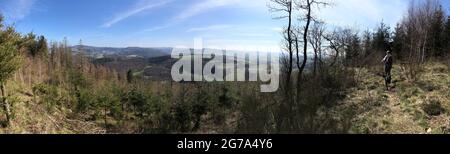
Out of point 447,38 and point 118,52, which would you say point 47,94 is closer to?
A: point 447,38

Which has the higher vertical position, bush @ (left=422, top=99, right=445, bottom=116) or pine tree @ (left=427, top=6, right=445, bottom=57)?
pine tree @ (left=427, top=6, right=445, bottom=57)

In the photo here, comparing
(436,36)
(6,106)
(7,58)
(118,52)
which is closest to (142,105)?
(6,106)

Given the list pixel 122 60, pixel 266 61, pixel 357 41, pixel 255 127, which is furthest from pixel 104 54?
pixel 255 127

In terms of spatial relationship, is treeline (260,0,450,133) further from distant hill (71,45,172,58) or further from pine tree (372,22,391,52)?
distant hill (71,45,172,58)

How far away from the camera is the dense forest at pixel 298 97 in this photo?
1099 centimetres

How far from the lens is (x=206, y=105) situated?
82.9ft

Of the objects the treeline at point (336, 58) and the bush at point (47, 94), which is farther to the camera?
the bush at point (47, 94)

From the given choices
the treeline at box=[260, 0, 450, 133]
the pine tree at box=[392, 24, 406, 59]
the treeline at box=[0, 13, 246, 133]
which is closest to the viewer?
the treeline at box=[260, 0, 450, 133]

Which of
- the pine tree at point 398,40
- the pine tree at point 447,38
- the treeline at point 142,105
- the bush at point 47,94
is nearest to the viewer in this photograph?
the bush at point 47,94

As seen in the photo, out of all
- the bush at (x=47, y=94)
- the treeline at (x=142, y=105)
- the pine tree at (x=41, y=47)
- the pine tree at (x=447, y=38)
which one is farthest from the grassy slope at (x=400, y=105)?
the pine tree at (x=41, y=47)

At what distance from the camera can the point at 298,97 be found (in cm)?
1129

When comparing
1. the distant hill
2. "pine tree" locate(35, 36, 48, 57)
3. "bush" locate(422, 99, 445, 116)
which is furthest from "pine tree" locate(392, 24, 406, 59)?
the distant hill

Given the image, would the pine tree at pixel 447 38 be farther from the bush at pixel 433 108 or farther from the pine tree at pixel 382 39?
the bush at pixel 433 108

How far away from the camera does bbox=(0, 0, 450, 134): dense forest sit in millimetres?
10992
